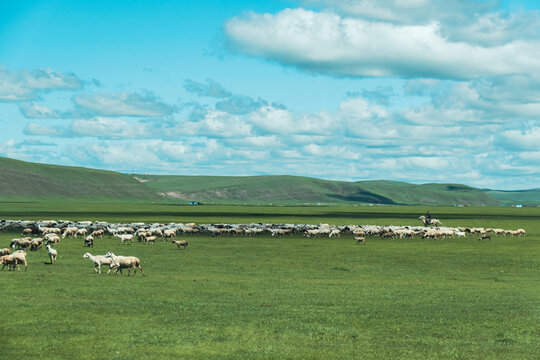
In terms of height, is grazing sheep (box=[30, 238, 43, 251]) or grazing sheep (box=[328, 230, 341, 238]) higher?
grazing sheep (box=[328, 230, 341, 238])

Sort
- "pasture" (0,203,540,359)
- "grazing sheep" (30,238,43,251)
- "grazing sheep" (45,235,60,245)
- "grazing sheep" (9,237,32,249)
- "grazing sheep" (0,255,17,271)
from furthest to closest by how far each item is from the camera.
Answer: "grazing sheep" (45,235,60,245), "grazing sheep" (9,237,32,249), "grazing sheep" (30,238,43,251), "grazing sheep" (0,255,17,271), "pasture" (0,203,540,359)

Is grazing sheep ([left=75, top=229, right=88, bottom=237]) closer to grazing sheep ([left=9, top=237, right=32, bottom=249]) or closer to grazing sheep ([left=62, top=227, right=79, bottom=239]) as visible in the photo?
grazing sheep ([left=62, top=227, right=79, bottom=239])

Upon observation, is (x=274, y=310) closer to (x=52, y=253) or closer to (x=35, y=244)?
(x=52, y=253)

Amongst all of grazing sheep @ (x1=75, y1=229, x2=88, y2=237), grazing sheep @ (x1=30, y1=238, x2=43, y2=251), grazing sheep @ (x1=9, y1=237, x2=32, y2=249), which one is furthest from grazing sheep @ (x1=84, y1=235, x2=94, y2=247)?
grazing sheep @ (x1=75, y1=229, x2=88, y2=237)

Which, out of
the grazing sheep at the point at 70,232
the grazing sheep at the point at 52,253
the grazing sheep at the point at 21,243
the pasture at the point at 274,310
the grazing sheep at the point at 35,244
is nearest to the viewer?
the pasture at the point at 274,310

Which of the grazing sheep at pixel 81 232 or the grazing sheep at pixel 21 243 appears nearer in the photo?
the grazing sheep at pixel 21 243

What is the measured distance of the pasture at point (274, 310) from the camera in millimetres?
17281

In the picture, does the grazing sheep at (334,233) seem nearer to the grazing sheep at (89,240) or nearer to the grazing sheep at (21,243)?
the grazing sheep at (89,240)

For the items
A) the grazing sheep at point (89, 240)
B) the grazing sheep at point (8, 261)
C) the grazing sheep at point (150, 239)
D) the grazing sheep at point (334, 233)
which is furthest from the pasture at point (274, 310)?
the grazing sheep at point (334, 233)

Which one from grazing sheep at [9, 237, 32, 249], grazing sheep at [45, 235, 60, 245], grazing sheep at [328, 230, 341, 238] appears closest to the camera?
grazing sheep at [9, 237, 32, 249]

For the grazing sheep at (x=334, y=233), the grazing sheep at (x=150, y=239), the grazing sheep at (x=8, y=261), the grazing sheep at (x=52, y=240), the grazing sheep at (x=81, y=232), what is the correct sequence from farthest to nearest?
1. the grazing sheep at (x=334, y=233)
2. the grazing sheep at (x=81, y=232)
3. the grazing sheep at (x=150, y=239)
4. the grazing sheep at (x=52, y=240)
5. the grazing sheep at (x=8, y=261)

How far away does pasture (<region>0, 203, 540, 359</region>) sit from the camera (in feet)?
56.7

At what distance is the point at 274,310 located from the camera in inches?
886

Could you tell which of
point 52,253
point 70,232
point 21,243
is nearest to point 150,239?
point 21,243
